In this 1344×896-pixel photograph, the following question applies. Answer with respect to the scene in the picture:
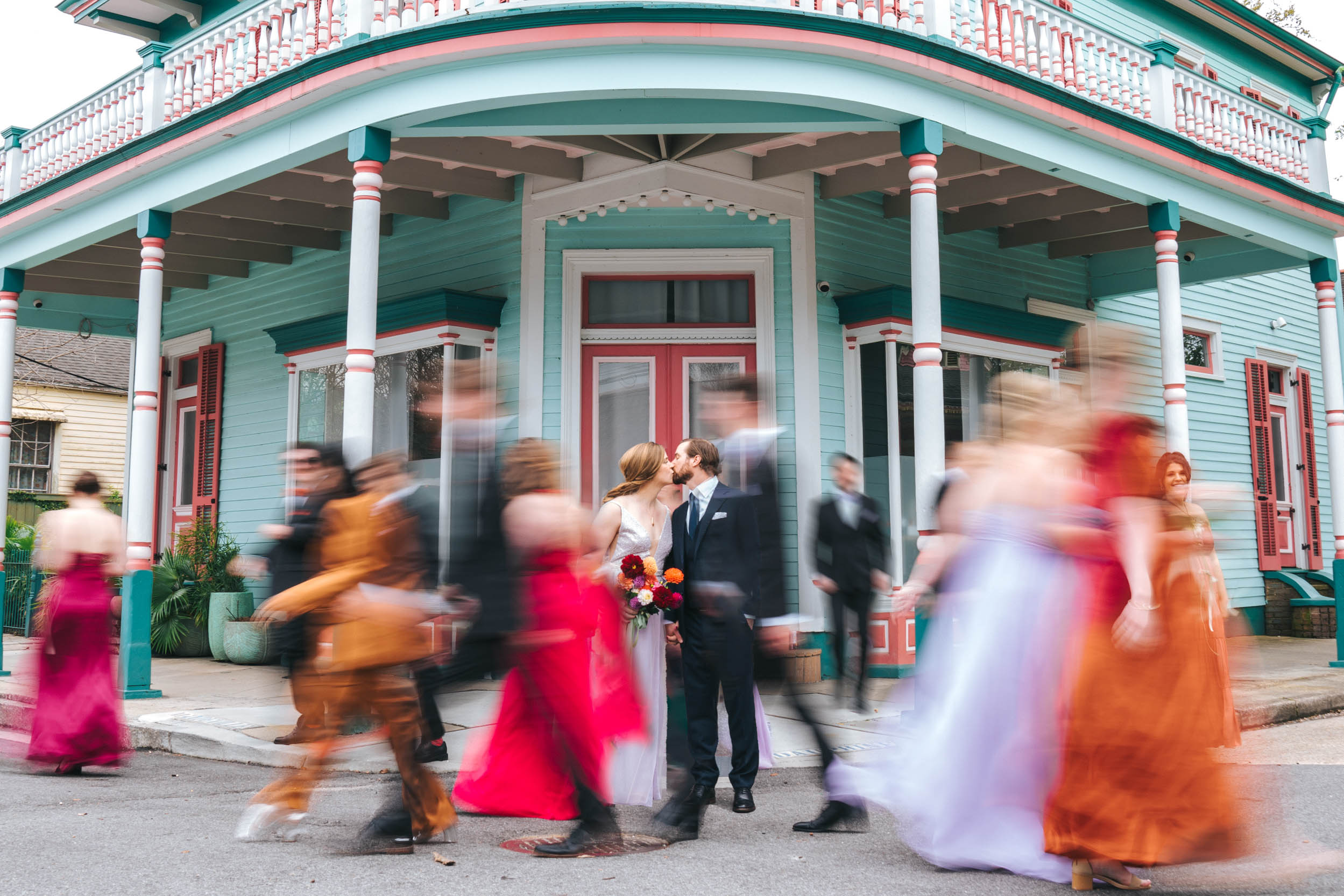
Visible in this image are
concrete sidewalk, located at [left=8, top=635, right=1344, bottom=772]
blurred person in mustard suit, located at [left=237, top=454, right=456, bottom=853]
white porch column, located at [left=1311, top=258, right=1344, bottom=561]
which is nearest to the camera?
blurred person in mustard suit, located at [left=237, top=454, right=456, bottom=853]

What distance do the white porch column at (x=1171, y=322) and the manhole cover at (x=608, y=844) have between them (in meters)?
6.14

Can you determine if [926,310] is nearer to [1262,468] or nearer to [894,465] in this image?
[894,465]

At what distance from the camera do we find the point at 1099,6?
14.3m

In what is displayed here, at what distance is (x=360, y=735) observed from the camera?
7.36 metres

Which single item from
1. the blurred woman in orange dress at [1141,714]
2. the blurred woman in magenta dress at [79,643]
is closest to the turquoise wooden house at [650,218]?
the blurred woman in magenta dress at [79,643]

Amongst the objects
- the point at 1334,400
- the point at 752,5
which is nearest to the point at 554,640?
the point at 752,5

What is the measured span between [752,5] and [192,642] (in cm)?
910

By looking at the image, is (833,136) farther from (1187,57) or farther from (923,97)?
(1187,57)

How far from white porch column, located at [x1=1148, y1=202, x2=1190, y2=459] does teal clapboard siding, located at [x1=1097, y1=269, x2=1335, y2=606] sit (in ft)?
12.9

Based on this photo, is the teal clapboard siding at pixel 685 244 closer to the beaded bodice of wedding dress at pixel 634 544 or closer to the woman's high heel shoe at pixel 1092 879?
the beaded bodice of wedding dress at pixel 634 544

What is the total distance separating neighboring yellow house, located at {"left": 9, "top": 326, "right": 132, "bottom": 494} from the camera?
2648 cm

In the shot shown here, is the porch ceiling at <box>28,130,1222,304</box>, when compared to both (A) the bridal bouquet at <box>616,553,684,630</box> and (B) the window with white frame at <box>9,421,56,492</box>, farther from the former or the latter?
(B) the window with white frame at <box>9,421,56,492</box>

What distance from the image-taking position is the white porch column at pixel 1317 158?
1175 centimetres

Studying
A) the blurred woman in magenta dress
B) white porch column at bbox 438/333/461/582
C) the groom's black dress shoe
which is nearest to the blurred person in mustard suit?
the groom's black dress shoe
